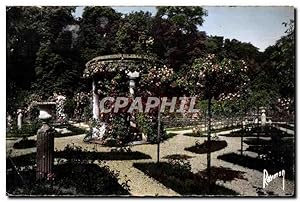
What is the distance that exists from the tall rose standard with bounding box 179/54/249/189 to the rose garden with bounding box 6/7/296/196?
12mm

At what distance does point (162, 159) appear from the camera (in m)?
6.02

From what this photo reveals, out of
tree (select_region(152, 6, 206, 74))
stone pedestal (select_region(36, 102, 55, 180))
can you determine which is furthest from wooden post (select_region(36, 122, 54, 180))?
tree (select_region(152, 6, 206, 74))

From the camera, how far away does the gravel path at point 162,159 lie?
5.89m

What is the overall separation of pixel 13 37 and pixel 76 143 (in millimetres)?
1469

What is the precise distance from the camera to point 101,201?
5855 millimetres

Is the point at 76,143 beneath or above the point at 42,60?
beneath

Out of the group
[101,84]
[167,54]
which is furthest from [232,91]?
[101,84]

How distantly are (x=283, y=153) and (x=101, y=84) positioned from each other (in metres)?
2.33

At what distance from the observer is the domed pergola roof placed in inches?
234

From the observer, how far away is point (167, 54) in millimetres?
5988

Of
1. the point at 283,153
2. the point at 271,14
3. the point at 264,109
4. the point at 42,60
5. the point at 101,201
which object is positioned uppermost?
the point at 271,14

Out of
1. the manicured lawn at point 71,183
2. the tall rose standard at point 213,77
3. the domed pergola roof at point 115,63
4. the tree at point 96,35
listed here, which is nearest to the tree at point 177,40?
the tall rose standard at point 213,77

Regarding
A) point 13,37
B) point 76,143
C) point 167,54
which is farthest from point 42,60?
point 167,54

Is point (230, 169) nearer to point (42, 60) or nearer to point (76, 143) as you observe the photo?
point (76, 143)
